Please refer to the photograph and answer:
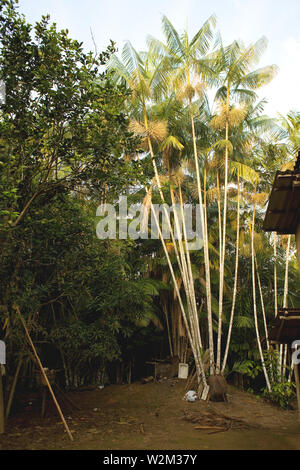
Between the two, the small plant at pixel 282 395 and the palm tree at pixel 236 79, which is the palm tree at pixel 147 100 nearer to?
the palm tree at pixel 236 79

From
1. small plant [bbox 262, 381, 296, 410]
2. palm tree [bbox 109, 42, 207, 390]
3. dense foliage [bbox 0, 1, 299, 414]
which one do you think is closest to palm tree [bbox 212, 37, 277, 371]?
dense foliage [bbox 0, 1, 299, 414]

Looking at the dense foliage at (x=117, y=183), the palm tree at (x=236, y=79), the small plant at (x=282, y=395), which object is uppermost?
the palm tree at (x=236, y=79)

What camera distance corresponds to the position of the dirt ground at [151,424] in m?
6.24

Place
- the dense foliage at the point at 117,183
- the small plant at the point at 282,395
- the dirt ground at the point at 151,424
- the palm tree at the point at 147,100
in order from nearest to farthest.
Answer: the dense foliage at the point at 117,183 < the dirt ground at the point at 151,424 < the small plant at the point at 282,395 < the palm tree at the point at 147,100

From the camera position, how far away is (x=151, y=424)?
765 cm

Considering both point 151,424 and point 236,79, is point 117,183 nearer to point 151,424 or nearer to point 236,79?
point 151,424

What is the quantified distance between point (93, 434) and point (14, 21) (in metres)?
6.76

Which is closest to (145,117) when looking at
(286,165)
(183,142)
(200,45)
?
(183,142)

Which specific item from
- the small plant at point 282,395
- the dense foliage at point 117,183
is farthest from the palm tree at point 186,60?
the small plant at point 282,395

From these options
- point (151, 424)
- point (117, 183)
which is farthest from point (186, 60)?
point (151, 424)

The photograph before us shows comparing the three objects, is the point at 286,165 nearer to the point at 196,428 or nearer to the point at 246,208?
the point at 246,208

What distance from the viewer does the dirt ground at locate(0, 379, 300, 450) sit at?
6238mm

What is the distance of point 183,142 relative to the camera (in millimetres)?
11336

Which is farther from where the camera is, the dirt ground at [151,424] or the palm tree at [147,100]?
the palm tree at [147,100]
